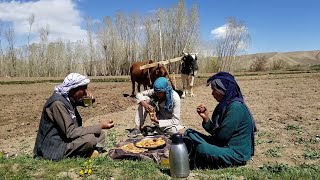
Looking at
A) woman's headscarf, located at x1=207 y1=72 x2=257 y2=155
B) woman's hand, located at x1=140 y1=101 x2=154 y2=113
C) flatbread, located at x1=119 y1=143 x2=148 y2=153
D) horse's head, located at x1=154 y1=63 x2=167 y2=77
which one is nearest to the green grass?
woman's headscarf, located at x1=207 y1=72 x2=257 y2=155

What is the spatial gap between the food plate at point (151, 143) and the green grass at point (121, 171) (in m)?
0.83

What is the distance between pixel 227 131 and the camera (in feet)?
14.3

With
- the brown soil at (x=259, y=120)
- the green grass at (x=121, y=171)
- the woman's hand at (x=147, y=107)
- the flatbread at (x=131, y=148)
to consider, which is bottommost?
the brown soil at (x=259, y=120)

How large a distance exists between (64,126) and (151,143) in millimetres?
1449

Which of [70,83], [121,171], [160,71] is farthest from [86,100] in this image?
[160,71]

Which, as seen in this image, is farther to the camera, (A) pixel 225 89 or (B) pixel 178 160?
(A) pixel 225 89

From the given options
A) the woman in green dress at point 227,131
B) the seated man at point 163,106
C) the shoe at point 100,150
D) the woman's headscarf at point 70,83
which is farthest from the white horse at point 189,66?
the woman in green dress at point 227,131

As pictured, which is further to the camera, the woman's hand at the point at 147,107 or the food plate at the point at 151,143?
the woman's hand at the point at 147,107

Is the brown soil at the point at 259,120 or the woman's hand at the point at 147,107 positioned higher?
the woman's hand at the point at 147,107

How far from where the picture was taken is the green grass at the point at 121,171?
4.10 meters

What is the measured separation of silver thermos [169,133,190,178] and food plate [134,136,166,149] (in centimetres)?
135

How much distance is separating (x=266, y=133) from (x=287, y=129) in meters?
0.59

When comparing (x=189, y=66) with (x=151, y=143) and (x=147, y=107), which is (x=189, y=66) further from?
(x=151, y=143)

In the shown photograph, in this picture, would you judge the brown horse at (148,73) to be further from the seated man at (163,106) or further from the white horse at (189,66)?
the seated man at (163,106)
